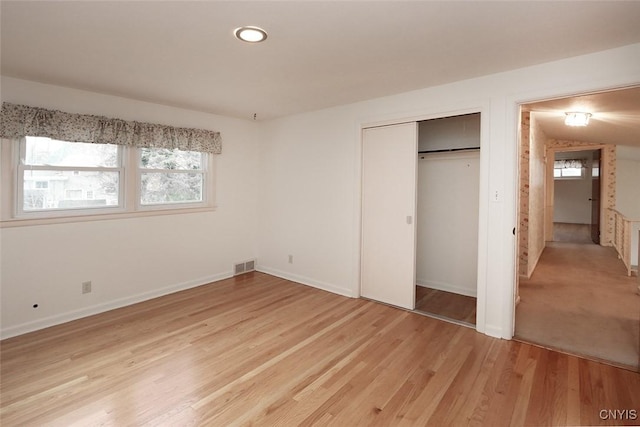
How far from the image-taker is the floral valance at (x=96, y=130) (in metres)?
2.92

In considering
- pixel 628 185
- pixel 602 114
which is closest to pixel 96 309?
pixel 602 114

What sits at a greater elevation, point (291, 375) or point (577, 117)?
point (577, 117)

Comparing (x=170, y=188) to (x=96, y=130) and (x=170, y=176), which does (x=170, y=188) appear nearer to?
(x=170, y=176)

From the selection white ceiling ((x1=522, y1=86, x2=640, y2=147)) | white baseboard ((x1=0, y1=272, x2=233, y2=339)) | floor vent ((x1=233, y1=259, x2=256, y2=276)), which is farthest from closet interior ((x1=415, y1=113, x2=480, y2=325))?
white baseboard ((x1=0, y1=272, x2=233, y2=339))

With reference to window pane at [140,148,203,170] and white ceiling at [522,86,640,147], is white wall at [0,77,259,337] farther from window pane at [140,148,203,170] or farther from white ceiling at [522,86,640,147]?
white ceiling at [522,86,640,147]

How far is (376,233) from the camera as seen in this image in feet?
12.7

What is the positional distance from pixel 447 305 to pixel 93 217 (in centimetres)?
410

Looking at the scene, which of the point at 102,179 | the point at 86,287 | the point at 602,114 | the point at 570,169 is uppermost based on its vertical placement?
the point at 570,169

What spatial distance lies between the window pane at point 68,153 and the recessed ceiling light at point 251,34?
238 cm

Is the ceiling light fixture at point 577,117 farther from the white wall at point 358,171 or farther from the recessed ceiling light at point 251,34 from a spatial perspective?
the recessed ceiling light at point 251,34

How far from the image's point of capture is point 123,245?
372 centimetres
